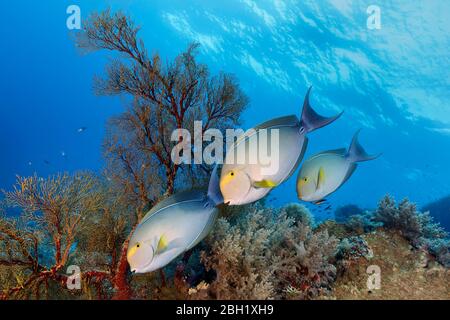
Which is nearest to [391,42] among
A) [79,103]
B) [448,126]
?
[448,126]

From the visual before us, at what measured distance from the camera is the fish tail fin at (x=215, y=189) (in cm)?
Result: 205

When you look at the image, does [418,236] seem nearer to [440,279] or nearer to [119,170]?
[440,279]

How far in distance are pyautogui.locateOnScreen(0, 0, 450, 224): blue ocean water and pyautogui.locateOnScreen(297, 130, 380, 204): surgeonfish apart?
358 cm

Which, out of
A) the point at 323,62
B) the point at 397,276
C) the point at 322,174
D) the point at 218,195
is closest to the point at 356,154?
the point at 322,174

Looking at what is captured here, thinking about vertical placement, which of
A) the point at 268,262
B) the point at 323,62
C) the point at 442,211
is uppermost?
the point at 323,62

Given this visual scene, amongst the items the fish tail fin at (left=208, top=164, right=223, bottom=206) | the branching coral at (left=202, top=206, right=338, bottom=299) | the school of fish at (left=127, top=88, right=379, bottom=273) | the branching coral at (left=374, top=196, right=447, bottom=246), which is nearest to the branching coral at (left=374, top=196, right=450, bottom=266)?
the branching coral at (left=374, top=196, right=447, bottom=246)

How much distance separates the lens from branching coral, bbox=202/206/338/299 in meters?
3.43

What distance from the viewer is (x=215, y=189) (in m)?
2.07

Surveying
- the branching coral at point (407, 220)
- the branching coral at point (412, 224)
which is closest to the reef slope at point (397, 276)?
the branching coral at point (412, 224)

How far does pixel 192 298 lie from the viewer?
3270mm

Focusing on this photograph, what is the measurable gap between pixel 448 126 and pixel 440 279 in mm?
39032

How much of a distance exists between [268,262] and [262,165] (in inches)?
91.5

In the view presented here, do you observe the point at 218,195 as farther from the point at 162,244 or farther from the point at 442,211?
the point at 442,211
